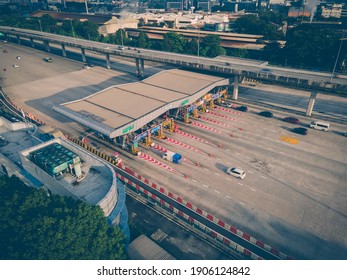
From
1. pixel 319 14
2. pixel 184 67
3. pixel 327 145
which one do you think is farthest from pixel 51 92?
pixel 319 14

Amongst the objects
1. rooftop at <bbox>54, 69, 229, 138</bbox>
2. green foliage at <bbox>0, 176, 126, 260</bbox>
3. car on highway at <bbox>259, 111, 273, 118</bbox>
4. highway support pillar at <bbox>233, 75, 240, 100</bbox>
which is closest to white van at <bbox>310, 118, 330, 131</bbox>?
car on highway at <bbox>259, 111, 273, 118</bbox>

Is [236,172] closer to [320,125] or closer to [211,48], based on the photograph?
[320,125]

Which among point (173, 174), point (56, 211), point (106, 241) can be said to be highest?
point (56, 211)

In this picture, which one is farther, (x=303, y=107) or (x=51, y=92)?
(x=51, y=92)

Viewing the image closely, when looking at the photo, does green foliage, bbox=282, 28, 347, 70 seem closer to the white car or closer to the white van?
the white van

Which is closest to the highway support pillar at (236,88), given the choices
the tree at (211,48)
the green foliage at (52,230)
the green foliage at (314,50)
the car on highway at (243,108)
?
the car on highway at (243,108)
